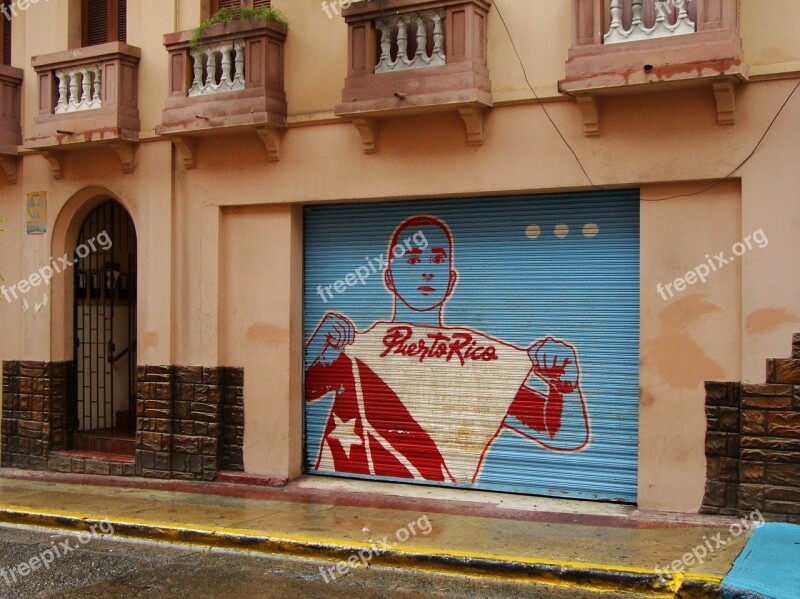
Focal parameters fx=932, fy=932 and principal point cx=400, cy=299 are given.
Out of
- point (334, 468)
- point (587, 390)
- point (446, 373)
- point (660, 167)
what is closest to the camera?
point (660, 167)

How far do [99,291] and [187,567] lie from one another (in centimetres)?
618

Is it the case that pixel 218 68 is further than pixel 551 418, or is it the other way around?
pixel 218 68

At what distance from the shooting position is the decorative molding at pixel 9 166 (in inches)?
491

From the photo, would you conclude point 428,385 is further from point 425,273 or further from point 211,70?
point 211,70

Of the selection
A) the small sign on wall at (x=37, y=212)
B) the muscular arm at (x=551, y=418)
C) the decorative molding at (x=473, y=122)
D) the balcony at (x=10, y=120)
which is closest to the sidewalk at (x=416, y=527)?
the muscular arm at (x=551, y=418)

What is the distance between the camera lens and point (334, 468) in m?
10.8

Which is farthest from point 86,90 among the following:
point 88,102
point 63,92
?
point 63,92

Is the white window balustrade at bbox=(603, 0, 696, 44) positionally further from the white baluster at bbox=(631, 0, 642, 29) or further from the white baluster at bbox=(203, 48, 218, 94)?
the white baluster at bbox=(203, 48, 218, 94)

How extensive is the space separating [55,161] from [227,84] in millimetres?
2916

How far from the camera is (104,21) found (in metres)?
12.4

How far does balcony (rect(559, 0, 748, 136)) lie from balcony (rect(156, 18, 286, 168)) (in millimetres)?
3511

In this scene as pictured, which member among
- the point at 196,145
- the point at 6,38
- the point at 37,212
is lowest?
the point at 37,212

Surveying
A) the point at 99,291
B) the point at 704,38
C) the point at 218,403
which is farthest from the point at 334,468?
the point at 704,38

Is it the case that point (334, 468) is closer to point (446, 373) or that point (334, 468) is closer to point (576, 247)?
point (446, 373)
